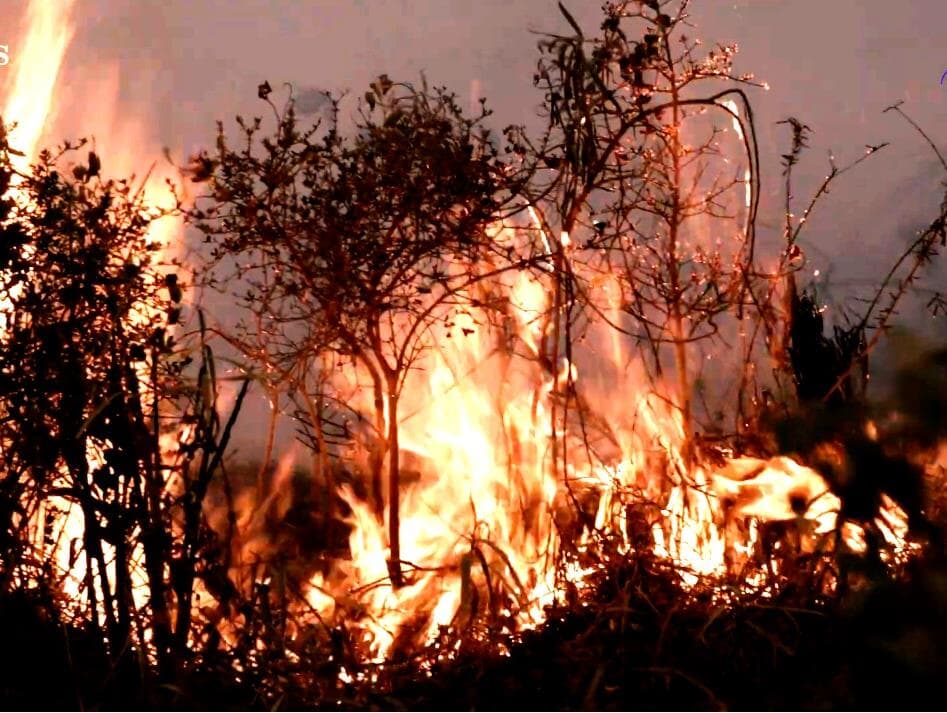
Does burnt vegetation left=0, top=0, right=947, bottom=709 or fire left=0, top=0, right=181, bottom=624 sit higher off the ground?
fire left=0, top=0, right=181, bottom=624

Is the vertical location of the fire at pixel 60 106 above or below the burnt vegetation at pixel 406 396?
above

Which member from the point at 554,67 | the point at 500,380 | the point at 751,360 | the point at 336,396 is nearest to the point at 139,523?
the point at 336,396

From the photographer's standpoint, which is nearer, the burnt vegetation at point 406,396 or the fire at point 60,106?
the burnt vegetation at point 406,396

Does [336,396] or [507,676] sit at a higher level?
[336,396]

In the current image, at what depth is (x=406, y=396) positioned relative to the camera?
2.42 metres

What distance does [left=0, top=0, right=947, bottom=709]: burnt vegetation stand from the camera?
1.60m

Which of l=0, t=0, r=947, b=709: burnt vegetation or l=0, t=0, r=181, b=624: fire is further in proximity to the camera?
l=0, t=0, r=181, b=624: fire

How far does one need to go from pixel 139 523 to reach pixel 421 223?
82 cm

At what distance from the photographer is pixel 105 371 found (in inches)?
75.7

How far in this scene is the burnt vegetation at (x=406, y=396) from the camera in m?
1.60

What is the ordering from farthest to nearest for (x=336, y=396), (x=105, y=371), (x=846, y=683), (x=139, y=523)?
(x=336, y=396) → (x=105, y=371) → (x=139, y=523) → (x=846, y=683)

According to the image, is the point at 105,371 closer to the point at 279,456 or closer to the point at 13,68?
Answer: the point at 279,456

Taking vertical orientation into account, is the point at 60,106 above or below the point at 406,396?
above

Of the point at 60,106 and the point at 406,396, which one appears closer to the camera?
the point at 406,396
